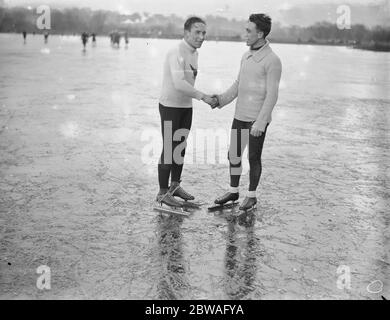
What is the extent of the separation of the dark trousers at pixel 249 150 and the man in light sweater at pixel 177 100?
0.47m

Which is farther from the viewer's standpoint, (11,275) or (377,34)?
(377,34)

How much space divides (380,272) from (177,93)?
270 centimetres

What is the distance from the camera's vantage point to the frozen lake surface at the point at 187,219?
3.66 meters

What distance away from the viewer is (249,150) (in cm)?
518

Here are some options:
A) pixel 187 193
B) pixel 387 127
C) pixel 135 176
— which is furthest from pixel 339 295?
pixel 387 127

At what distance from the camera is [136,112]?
37.3 ft

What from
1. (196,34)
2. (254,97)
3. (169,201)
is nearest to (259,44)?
(254,97)

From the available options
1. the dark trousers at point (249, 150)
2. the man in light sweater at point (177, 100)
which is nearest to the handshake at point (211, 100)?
the man in light sweater at point (177, 100)

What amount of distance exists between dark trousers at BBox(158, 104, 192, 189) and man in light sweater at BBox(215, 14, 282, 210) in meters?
0.59

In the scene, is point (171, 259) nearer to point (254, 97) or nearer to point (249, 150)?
point (249, 150)

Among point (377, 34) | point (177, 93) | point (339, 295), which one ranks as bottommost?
point (339, 295)

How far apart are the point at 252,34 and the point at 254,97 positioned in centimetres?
68

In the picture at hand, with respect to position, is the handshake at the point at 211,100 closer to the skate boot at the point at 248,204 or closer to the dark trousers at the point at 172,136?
the dark trousers at the point at 172,136
